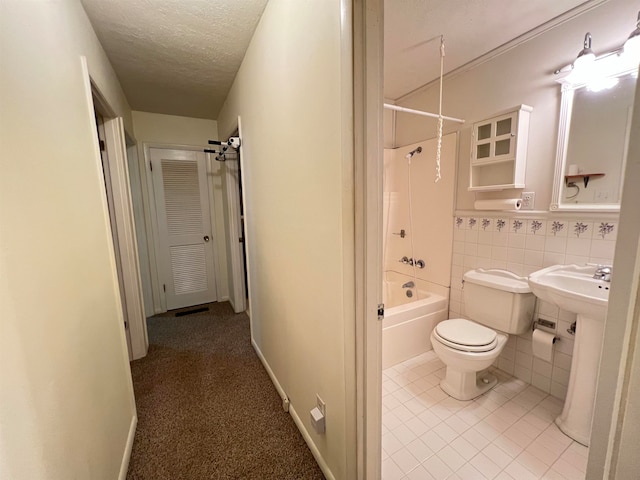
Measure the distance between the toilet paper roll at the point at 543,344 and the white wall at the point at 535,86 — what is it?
83 cm

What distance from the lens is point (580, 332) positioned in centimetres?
142

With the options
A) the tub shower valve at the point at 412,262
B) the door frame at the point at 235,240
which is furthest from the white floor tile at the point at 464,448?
the door frame at the point at 235,240

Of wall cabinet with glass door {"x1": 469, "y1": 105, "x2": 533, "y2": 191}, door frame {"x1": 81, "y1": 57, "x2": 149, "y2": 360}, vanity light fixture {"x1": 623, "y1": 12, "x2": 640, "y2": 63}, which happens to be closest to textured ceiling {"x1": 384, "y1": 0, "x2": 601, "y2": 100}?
vanity light fixture {"x1": 623, "y1": 12, "x2": 640, "y2": 63}

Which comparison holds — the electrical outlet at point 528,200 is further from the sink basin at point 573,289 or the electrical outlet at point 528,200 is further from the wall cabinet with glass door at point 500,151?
the sink basin at point 573,289

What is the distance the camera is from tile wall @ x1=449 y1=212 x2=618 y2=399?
1.58 metres

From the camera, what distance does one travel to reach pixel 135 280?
7.54ft

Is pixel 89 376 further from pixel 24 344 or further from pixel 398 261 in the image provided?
pixel 398 261

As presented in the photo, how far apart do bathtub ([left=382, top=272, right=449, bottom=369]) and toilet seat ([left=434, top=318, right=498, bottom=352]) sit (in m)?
0.32

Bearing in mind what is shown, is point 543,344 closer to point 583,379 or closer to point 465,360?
point 583,379

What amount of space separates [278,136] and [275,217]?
465mm

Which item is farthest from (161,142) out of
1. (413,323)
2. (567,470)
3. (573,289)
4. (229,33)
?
(567,470)

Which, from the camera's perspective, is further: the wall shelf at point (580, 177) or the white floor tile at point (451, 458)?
the wall shelf at point (580, 177)

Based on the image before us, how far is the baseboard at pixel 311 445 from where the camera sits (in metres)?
1.26

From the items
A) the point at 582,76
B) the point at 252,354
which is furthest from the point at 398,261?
the point at 582,76
